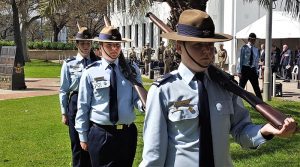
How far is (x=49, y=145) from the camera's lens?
9.00 meters

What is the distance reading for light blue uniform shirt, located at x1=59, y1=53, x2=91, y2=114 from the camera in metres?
6.27

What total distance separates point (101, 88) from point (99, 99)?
11 cm

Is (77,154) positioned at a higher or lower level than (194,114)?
lower

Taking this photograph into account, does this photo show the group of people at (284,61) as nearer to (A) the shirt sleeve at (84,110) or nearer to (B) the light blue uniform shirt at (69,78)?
(B) the light blue uniform shirt at (69,78)

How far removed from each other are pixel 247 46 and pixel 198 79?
35.1 feet

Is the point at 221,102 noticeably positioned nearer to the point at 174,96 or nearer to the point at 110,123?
the point at 174,96

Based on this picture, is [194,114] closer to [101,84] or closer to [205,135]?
[205,135]

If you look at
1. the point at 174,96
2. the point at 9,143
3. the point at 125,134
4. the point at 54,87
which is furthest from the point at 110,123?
the point at 54,87

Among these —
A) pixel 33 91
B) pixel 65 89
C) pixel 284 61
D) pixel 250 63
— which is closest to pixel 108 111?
pixel 65 89

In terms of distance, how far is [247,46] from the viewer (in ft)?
44.2

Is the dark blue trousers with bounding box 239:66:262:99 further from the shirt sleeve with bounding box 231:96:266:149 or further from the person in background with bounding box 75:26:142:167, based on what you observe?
the shirt sleeve with bounding box 231:96:266:149

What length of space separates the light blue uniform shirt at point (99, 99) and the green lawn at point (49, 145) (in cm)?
248

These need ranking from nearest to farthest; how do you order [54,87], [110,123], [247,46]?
[110,123]
[247,46]
[54,87]

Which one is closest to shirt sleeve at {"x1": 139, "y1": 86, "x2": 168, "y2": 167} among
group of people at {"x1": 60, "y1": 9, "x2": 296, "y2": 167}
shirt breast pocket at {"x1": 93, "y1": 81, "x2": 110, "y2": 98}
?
group of people at {"x1": 60, "y1": 9, "x2": 296, "y2": 167}
